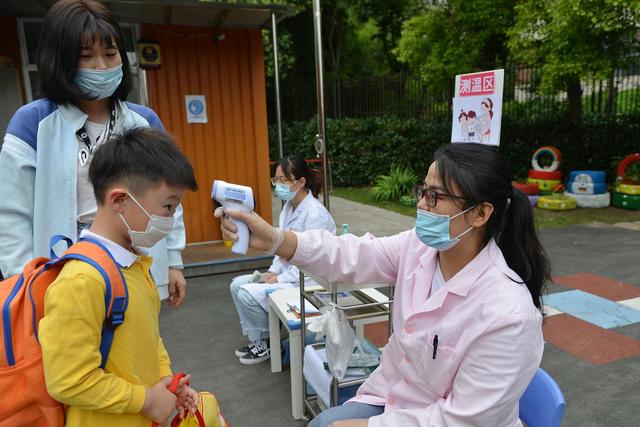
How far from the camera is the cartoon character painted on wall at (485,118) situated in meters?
3.56

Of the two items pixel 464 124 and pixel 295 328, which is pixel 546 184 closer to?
pixel 464 124

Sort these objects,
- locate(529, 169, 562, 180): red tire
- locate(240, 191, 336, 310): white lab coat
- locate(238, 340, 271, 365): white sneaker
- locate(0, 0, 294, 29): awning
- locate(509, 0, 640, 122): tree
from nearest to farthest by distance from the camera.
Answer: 1. locate(240, 191, 336, 310): white lab coat
2. locate(238, 340, 271, 365): white sneaker
3. locate(0, 0, 294, 29): awning
4. locate(509, 0, 640, 122): tree
5. locate(529, 169, 562, 180): red tire

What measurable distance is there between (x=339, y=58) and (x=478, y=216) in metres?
16.9

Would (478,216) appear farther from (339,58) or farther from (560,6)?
(339,58)

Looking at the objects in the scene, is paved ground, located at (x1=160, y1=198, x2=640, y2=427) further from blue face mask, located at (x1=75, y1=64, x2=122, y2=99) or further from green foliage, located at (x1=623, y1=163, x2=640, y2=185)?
green foliage, located at (x1=623, y1=163, x2=640, y2=185)

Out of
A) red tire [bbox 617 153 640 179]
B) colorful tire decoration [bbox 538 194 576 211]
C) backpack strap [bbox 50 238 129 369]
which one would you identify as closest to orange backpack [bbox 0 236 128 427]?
backpack strap [bbox 50 238 129 369]

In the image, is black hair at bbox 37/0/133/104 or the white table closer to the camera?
black hair at bbox 37/0/133/104

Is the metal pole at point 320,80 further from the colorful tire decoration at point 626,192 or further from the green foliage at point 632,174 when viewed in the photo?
the green foliage at point 632,174

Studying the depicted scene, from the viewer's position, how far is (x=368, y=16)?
16.4 metres

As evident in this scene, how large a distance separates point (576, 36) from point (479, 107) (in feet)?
18.2

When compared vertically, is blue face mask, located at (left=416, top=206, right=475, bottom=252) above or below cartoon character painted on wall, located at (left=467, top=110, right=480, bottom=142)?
below

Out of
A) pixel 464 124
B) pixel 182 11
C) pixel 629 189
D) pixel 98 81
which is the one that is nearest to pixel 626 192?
pixel 629 189

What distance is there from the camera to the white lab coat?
3664mm

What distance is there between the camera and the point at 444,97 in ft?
39.5
